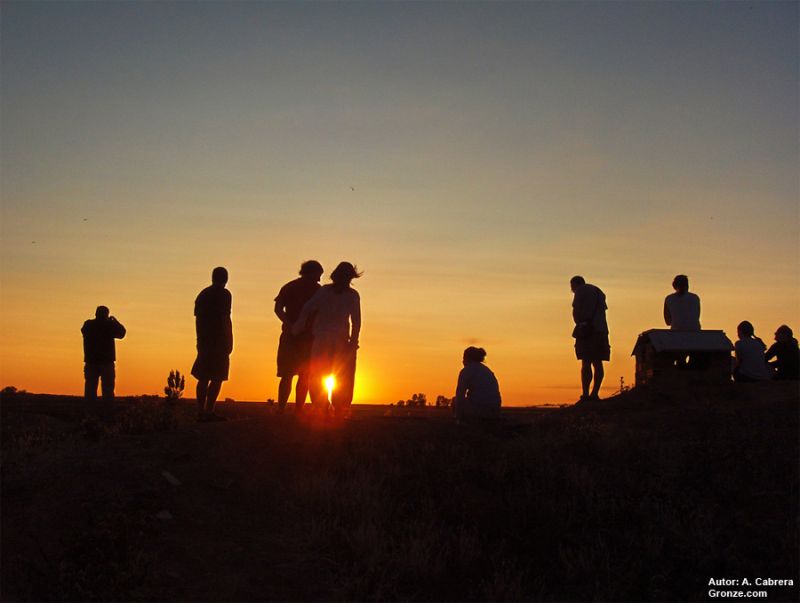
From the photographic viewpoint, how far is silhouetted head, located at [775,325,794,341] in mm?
19766

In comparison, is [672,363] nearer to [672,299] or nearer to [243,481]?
[672,299]

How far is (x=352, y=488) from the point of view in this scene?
12305 mm

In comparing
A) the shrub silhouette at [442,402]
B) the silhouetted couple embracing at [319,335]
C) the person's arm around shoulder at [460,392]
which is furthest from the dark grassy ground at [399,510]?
the shrub silhouette at [442,402]

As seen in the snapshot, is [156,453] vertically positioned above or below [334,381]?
below

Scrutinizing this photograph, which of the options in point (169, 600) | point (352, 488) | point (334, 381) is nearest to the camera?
point (169, 600)

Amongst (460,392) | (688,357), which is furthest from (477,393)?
(688,357)

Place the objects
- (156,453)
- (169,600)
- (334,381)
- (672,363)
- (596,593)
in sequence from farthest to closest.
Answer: (672,363) → (334,381) → (156,453) → (596,593) → (169,600)

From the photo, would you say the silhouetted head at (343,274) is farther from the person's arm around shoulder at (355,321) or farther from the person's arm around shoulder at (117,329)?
the person's arm around shoulder at (117,329)

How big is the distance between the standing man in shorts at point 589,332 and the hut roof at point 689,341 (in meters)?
1.01

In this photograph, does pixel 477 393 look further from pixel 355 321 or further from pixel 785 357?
pixel 785 357

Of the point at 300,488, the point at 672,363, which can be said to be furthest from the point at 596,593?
the point at 672,363

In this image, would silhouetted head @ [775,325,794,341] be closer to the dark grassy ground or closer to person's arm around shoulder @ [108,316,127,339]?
the dark grassy ground

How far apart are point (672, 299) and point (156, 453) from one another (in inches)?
422

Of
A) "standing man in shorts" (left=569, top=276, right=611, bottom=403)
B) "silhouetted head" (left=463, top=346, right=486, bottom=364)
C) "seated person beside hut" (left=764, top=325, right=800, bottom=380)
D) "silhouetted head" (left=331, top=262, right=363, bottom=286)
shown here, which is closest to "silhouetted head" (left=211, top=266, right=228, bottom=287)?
"silhouetted head" (left=331, top=262, right=363, bottom=286)
